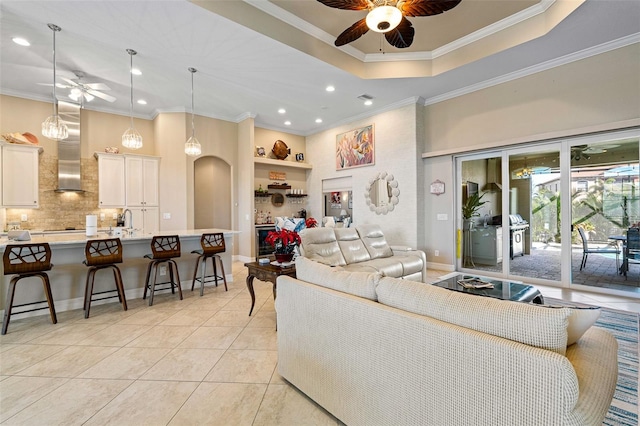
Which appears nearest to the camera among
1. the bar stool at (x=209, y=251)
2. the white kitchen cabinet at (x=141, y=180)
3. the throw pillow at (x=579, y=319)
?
the throw pillow at (x=579, y=319)

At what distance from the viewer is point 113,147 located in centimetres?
629

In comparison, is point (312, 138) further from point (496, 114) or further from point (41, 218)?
point (41, 218)

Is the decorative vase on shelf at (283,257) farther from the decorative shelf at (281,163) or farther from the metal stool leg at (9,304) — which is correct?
the decorative shelf at (281,163)

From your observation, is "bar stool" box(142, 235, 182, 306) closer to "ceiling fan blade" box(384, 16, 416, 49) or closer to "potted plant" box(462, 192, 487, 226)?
"ceiling fan blade" box(384, 16, 416, 49)

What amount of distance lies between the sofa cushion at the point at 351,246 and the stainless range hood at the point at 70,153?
5.51 m

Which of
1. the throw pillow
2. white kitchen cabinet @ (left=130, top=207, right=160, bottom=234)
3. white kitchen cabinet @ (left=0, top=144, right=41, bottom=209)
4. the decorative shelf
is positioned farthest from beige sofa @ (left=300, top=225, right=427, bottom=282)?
white kitchen cabinet @ (left=0, top=144, right=41, bottom=209)

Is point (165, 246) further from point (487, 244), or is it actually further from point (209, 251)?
point (487, 244)

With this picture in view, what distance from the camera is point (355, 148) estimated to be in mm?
7078

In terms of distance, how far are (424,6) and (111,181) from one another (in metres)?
6.44

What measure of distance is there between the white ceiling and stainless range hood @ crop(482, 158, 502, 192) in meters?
1.42

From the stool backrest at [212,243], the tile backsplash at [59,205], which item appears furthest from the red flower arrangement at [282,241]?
the tile backsplash at [59,205]

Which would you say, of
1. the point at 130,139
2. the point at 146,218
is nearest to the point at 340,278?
the point at 130,139

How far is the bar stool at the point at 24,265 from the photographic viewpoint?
3061 millimetres

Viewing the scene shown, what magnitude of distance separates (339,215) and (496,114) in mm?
4150
